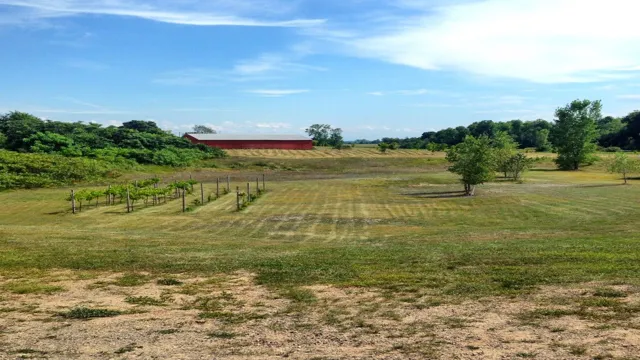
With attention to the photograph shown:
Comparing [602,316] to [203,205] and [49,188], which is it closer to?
[203,205]

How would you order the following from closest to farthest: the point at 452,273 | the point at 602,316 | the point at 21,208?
the point at 602,316, the point at 452,273, the point at 21,208

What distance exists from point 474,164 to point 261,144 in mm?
84899

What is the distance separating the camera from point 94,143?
90.8 metres

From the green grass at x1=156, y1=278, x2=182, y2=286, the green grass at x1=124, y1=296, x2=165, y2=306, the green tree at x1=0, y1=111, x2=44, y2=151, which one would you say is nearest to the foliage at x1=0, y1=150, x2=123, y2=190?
the green tree at x1=0, y1=111, x2=44, y2=151

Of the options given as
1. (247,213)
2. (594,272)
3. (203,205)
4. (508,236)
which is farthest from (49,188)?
(594,272)

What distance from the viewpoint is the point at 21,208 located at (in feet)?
129

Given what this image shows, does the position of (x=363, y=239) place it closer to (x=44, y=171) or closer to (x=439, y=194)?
(x=439, y=194)

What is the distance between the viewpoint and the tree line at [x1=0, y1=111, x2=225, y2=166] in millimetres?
83062

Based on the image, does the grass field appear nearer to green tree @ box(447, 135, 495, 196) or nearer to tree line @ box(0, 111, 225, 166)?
green tree @ box(447, 135, 495, 196)

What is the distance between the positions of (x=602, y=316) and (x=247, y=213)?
92.7 ft

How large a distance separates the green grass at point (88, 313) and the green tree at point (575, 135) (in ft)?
306

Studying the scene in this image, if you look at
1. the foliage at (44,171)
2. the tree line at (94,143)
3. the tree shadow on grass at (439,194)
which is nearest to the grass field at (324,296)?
the tree shadow on grass at (439,194)

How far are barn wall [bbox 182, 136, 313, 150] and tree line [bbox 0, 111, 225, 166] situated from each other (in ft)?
65.8

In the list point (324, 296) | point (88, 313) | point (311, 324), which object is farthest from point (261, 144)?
point (311, 324)
